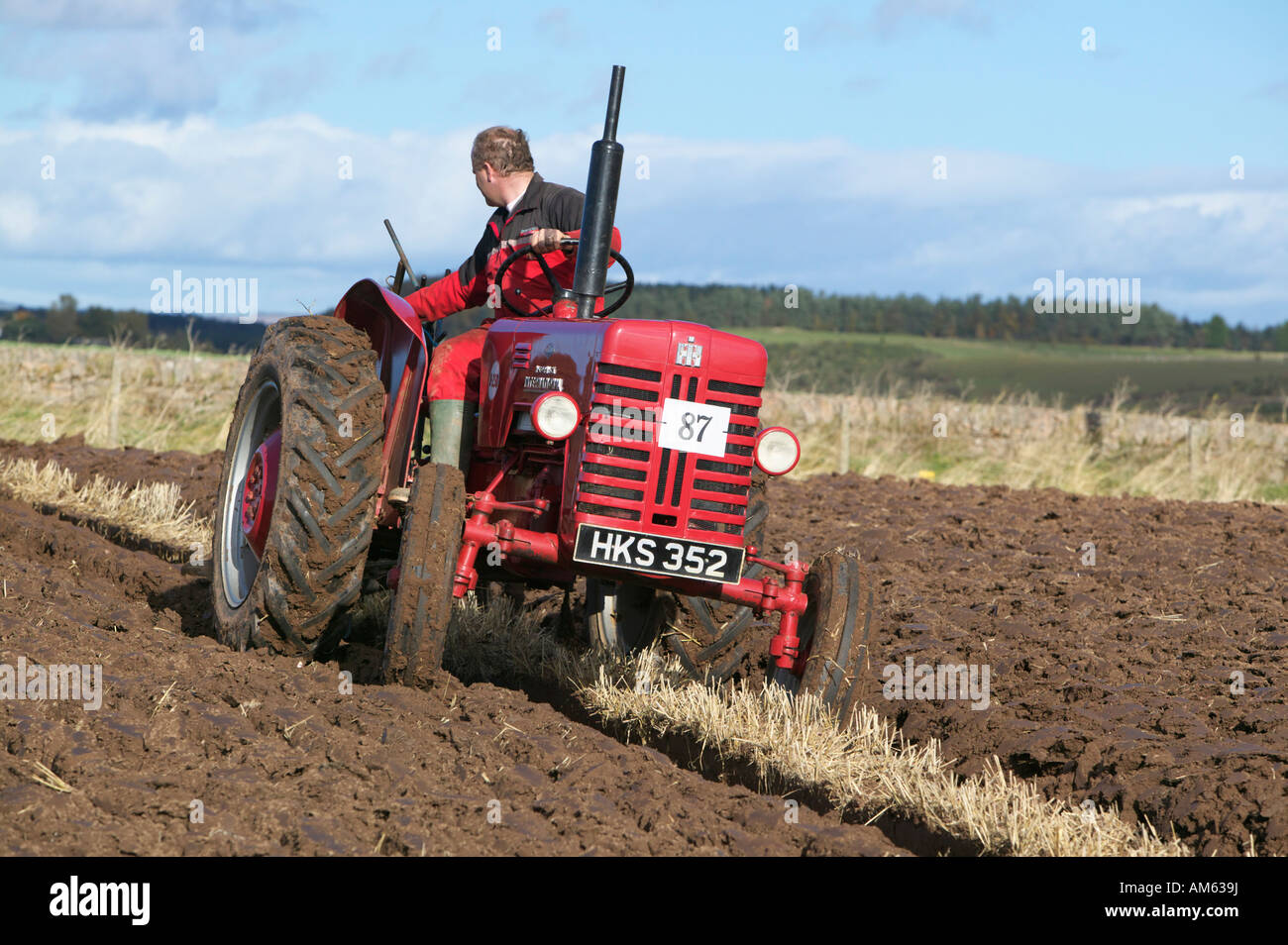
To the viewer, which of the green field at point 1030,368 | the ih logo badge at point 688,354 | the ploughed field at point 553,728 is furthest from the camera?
the green field at point 1030,368

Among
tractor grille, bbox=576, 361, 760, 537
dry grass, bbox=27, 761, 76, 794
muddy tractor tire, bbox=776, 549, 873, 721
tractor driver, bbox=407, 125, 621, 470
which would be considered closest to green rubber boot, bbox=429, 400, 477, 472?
tractor driver, bbox=407, 125, 621, 470

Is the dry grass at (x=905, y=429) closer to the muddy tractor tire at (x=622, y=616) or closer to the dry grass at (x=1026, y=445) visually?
the dry grass at (x=1026, y=445)

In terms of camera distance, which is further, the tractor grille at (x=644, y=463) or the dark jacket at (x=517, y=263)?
the dark jacket at (x=517, y=263)

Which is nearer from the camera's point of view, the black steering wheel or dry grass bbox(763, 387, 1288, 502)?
the black steering wheel

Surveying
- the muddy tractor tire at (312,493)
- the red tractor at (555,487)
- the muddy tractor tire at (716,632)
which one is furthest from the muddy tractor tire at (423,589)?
the muddy tractor tire at (716,632)

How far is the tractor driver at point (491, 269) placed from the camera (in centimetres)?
584

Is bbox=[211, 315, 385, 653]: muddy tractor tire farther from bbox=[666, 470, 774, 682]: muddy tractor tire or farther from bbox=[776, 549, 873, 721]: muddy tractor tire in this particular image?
bbox=[776, 549, 873, 721]: muddy tractor tire

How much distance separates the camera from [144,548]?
28.9 ft

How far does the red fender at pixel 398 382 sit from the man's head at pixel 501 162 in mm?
671

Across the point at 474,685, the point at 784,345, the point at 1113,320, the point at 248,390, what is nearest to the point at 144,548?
the point at 248,390

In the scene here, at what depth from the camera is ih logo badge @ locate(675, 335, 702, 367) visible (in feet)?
16.6

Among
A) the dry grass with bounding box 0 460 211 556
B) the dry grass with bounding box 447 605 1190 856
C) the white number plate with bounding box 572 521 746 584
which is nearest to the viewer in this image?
the dry grass with bounding box 447 605 1190 856

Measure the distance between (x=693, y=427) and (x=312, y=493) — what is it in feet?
5.05

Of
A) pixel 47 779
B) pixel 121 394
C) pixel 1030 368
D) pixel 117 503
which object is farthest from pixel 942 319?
pixel 47 779
